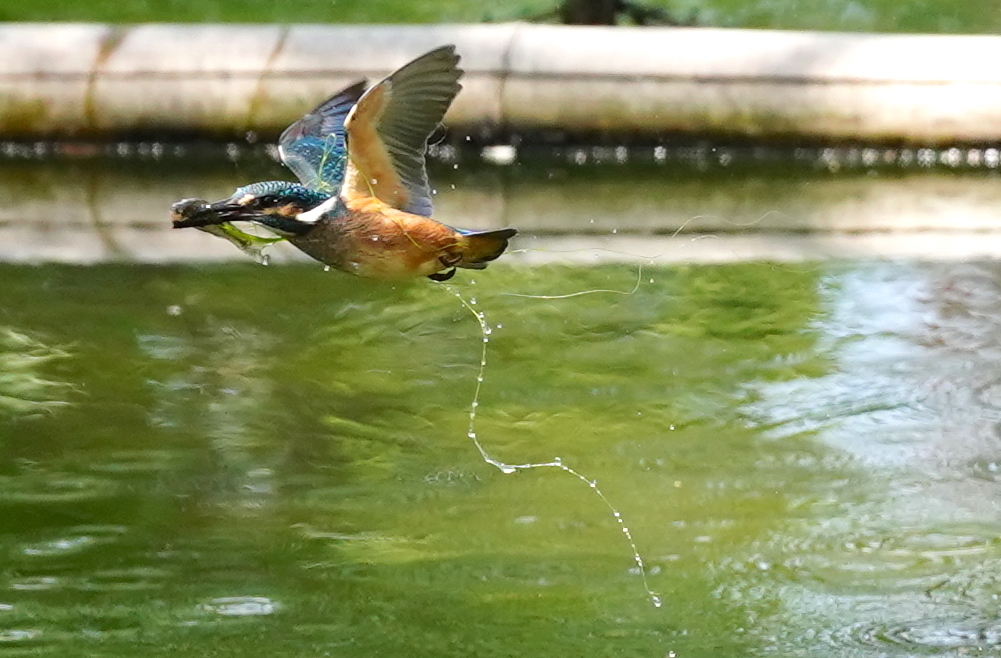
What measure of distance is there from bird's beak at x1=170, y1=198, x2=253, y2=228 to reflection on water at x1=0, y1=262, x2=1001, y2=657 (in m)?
1.07

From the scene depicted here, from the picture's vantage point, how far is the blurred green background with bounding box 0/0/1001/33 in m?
7.61

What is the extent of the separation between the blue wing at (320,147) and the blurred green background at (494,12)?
198 inches

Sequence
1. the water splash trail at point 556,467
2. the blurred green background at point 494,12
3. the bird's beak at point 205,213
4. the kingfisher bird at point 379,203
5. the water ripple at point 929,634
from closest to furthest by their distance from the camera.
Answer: the bird's beak at point 205,213 < the kingfisher bird at point 379,203 < the water ripple at point 929,634 < the water splash trail at point 556,467 < the blurred green background at point 494,12

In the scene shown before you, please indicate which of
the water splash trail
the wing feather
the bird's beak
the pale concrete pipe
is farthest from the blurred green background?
the bird's beak

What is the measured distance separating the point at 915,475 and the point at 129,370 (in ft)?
6.54

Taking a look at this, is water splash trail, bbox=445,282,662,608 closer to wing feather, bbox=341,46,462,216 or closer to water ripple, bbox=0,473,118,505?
wing feather, bbox=341,46,462,216

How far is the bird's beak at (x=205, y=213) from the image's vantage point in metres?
1.92

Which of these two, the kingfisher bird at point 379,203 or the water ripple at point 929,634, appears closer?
the kingfisher bird at point 379,203

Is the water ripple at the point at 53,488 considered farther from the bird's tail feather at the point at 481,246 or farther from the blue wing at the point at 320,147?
the bird's tail feather at the point at 481,246

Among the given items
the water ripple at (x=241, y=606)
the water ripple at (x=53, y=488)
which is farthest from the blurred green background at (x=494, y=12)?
the water ripple at (x=241, y=606)

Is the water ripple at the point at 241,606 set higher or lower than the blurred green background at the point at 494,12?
lower

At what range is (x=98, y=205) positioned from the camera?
19.0ft

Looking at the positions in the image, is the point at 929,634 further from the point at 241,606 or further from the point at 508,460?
the point at 241,606

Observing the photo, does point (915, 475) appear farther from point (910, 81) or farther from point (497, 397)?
point (910, 81)
